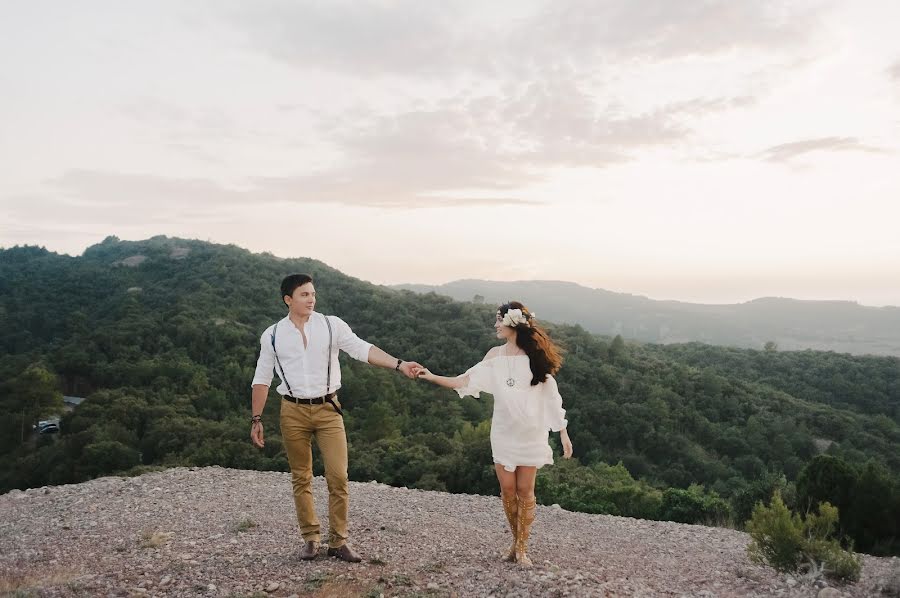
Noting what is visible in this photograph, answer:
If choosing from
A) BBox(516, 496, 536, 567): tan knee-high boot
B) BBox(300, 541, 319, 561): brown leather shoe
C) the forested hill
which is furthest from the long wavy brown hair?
the forested hill

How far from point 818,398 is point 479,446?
39.2 meters

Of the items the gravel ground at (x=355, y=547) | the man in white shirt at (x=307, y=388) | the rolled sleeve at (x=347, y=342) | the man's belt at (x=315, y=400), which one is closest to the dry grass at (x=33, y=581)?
the gravel ground at (x=355, y=547)

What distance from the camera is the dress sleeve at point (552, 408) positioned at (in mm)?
5293

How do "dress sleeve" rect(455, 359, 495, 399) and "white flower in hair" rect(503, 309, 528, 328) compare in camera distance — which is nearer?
"white flower in hair" rect(503, 309, 528, 328)

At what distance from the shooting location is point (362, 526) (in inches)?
277

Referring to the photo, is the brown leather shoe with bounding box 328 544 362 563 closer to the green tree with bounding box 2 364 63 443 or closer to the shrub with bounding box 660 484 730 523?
the shrub with bounding box 660 484 730 523

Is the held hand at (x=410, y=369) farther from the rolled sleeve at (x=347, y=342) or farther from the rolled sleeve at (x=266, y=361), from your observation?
the rolled sleeve at (x=266, y=361)

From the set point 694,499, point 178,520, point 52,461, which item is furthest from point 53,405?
point 694,499

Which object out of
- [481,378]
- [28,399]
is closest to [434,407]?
[28,399]

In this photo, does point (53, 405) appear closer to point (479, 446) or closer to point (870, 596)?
point (479, 446)

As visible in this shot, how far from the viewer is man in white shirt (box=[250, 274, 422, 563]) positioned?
4938 mm

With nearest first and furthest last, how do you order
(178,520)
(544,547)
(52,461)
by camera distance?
(544,547), (178,520), (52,461)

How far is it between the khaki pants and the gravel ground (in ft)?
1.35

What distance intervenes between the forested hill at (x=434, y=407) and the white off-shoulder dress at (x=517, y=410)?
6.68 metres
